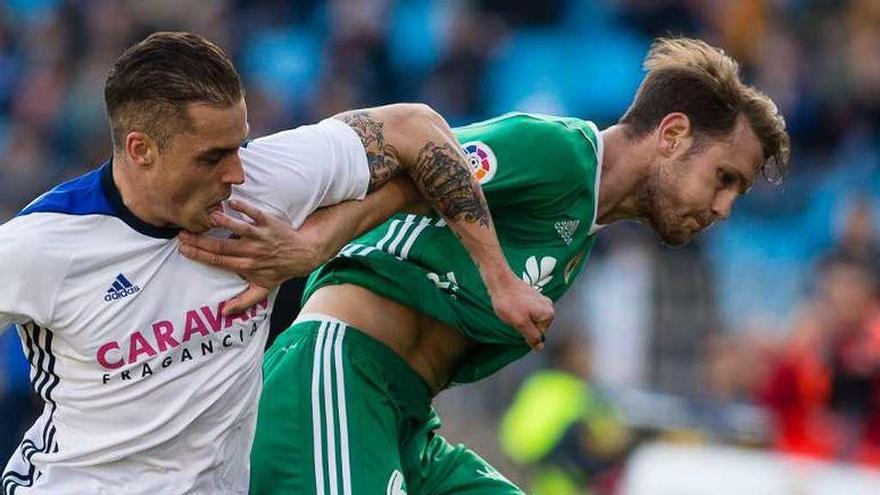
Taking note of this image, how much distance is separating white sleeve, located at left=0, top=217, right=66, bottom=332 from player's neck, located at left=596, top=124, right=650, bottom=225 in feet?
6.01

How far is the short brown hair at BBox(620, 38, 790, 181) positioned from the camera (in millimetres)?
5738

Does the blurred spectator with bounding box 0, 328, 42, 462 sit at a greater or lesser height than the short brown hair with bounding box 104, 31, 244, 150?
lesser

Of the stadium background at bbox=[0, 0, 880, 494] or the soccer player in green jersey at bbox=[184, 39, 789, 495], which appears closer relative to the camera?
the soccer player in green jersey at bbox=[184, 39, 789, 495]

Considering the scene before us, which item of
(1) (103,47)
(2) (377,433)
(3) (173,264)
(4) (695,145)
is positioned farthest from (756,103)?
(1) (103,47)

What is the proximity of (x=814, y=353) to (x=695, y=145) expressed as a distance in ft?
16.2

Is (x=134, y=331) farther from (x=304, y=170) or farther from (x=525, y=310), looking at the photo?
(x=525, y=310)

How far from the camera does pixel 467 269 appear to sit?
5465 millimetres

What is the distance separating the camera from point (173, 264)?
4.73 m

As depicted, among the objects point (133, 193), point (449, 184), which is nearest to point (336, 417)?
point (449, 184)

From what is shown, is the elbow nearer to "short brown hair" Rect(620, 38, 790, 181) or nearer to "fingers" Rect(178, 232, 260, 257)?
"fingers" Rect(178, 232, 260, 257)

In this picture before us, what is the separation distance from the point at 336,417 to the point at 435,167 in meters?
0.81

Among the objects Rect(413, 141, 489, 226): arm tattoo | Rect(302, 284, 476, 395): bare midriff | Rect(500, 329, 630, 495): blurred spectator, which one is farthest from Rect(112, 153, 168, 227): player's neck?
Rect(500, 329, 630, 495): blurred spectator

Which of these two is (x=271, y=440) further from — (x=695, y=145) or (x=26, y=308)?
(x=695, y=145)

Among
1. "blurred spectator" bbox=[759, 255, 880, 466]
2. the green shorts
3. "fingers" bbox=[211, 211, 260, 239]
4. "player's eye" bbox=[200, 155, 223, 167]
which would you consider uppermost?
"player's eye" bbox=[200, 155, 223, 167]
